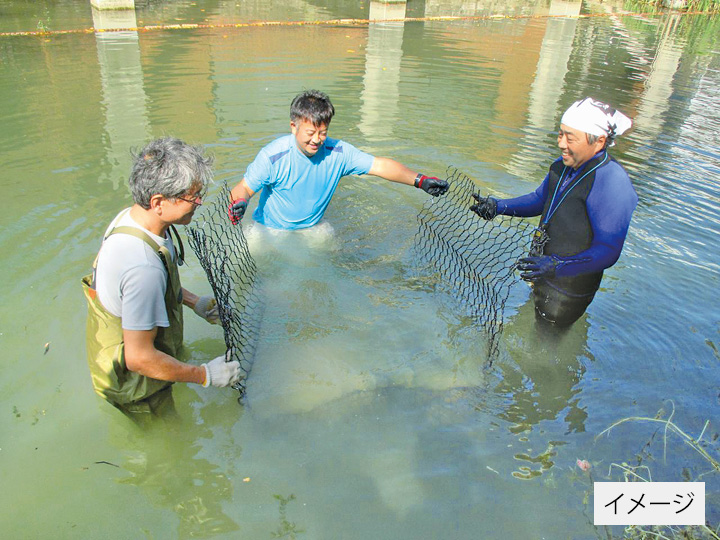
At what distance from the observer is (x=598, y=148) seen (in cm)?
303

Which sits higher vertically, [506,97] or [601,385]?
[506,97]

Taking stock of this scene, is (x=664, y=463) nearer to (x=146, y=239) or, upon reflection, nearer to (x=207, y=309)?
(x=207, y=309)

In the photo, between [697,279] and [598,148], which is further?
[697,279]

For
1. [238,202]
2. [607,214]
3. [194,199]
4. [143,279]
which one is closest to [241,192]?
[238,202]

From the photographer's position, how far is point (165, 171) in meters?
2.23

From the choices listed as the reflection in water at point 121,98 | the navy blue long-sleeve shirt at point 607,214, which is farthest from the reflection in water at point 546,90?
the reflection in water at point 121,98

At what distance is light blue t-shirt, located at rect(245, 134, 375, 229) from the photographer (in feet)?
13.8

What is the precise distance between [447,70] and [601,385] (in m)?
9.19

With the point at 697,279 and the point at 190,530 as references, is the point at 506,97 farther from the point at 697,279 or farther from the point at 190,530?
the point at 190,530

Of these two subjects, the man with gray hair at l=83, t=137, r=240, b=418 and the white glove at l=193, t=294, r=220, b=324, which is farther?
the white glove at l=193, t=294, r=220, b=324

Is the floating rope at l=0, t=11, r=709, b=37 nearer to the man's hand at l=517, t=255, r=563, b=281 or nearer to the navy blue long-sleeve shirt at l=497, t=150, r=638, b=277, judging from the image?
the man's hand at l=517, t=255, r=563, b=281

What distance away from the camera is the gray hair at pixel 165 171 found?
2.22 metres

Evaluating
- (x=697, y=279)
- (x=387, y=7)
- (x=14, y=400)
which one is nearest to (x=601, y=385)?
(x=697, y=279)

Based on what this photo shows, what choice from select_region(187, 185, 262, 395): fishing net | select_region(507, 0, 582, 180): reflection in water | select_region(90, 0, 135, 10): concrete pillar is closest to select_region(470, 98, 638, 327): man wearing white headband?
select_region(187, 185, 262, 395): fishing net
